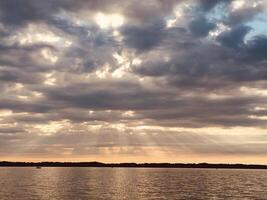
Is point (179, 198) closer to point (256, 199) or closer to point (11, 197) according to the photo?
point (256, 199)

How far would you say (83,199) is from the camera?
92812 mm

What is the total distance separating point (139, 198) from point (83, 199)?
1342 cm

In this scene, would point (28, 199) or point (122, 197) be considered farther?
point (122, 197)

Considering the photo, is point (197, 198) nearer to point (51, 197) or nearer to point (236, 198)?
point (236, 198)

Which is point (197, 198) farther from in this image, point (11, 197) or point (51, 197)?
point (11, 197)

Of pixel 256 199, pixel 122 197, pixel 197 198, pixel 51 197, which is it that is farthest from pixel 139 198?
pixel 256 199

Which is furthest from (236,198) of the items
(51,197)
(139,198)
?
(51,197)

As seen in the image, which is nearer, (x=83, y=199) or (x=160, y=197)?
(x=83, y=199)

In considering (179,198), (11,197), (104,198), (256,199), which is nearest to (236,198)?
(256,199)

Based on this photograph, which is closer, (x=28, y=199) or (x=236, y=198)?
(x=28, y=199)

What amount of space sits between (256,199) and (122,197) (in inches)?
1218

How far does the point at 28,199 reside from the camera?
92688 mm

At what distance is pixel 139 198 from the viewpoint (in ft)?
322

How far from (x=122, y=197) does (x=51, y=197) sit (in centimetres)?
1660
